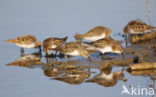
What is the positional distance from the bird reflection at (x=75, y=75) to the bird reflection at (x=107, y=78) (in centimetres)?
30

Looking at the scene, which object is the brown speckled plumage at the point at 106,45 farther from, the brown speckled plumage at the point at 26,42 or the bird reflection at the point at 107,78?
the brown speckled plumage at the point at 26,42

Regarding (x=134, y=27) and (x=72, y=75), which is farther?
(x=134, y=27)

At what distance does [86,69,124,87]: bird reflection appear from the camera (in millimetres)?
11305

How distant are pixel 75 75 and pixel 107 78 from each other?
946 mm

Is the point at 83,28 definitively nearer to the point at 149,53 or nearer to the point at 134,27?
the point at 134,27

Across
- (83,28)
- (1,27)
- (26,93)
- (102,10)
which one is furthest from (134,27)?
→ (26,93)

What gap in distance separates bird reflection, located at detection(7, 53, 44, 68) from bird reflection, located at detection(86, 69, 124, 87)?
2465 mm

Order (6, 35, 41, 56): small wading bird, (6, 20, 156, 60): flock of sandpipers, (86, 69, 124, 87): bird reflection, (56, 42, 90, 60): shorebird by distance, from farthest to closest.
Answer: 1. (6, 35, 41, 56): small wading bird
2. (6, 20, 156, 60): flock of sandpipers
3. (56, 42, 90, 60): shorebird
4. (86, 69, 124, 87): bird reflection

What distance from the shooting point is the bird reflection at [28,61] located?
1379 cm

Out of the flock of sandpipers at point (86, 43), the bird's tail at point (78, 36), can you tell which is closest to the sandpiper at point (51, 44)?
the flock of sandpipers at point (86, 43)

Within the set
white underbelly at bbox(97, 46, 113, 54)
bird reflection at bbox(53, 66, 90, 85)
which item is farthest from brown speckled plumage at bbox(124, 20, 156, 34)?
bird reflection at bbox(53, 66, 90, 85)

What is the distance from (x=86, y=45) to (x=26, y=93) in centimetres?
482

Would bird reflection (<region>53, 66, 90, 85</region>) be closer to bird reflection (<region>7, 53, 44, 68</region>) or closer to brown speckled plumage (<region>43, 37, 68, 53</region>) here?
bird reflection (<region>7, 53, 44, 68</region>)

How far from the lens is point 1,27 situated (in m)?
18.6
